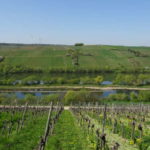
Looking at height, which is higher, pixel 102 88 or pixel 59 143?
pixel 59 143

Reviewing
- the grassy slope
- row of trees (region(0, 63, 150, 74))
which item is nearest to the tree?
row of trees (region(0, 63, 150, 74))

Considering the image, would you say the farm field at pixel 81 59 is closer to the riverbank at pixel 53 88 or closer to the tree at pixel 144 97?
the riverbank at pixel 53 88

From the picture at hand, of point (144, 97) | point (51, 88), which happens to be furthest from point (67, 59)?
point (144, 97)

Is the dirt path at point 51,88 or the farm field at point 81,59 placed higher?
the farm field at point 81,59

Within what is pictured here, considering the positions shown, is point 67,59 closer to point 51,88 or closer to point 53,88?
point 53,88

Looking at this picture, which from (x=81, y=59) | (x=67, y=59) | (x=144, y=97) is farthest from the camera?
(x=67, y=59)

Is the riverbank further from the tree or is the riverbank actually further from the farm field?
the farm field

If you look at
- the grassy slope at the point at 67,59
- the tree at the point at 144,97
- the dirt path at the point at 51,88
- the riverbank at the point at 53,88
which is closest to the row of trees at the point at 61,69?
the grassy slope at the point at 67,59

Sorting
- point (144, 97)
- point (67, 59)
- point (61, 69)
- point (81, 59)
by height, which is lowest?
point (61, 69)

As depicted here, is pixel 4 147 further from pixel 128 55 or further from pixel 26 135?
pixel 128 55

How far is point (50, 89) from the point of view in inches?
4043

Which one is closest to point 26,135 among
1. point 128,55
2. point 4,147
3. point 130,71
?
point 4,147

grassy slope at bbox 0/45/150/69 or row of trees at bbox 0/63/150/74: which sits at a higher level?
grassy slope at bbox 0/45/150/69

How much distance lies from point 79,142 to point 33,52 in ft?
595
